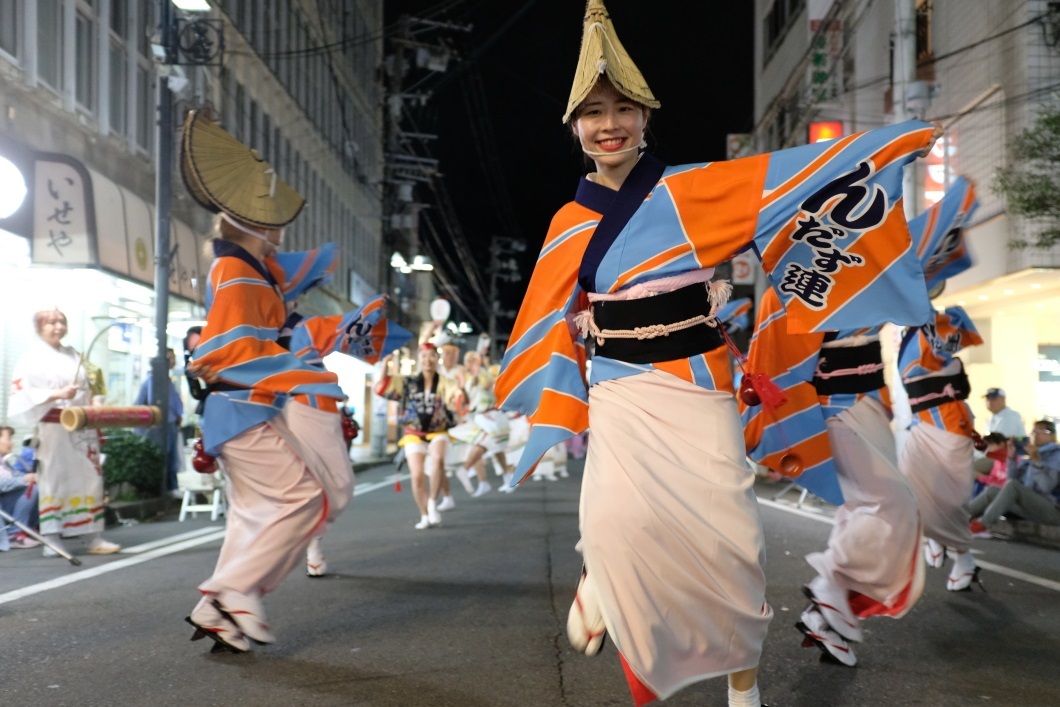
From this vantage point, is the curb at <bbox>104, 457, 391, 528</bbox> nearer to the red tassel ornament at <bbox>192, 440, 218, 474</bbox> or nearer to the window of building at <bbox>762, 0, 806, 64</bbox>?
the red tassel ornament at <bbox>192, 440, 218, 474</bbox>

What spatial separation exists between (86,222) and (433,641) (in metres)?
10.7

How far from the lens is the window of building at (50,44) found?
13.8 meters

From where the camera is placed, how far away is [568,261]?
3457 mm

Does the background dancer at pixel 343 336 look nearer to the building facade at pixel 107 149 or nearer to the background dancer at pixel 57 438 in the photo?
the building facade at pixel 107 149

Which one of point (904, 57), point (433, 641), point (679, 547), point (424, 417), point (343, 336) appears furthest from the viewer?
point (904, 57)

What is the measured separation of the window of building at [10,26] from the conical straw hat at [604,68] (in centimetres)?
1108

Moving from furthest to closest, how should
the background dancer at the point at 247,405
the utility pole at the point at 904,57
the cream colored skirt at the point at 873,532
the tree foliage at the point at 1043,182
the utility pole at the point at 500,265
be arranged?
the utility pole at the point at 500,265
the utility pole at the point at 904,57
the tree foliage at the point at 1043,182
the background dancer at the point at 247,405
the cream colored skirt at the point at 873,532

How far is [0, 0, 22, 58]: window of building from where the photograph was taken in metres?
12.5

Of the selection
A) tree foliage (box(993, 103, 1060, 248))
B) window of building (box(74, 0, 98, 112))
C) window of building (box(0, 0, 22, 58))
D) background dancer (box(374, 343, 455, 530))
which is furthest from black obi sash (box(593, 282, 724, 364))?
window of building (box(74, 0, 98, 112))

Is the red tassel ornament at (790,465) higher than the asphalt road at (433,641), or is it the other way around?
the red tassel ornament at (790,465)

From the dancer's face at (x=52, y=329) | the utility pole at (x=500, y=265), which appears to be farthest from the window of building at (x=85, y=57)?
the utility pole at (x=500, y=265)

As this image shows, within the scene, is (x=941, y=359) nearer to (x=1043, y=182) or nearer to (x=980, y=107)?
(x=1043, y=182)

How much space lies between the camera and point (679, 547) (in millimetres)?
3025

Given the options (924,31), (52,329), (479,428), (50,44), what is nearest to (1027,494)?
(479,428)
